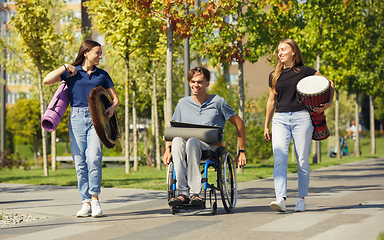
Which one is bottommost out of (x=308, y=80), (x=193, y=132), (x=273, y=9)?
(x=193, y=132)

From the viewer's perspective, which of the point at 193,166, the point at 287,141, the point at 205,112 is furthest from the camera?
the point at 205,112

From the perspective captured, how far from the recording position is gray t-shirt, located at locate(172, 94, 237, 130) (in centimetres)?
644

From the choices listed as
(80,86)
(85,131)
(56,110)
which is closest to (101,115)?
(85,131)

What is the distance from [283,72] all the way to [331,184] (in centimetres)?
437

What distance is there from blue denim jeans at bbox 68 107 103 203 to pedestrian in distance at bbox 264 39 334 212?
212 centimetres

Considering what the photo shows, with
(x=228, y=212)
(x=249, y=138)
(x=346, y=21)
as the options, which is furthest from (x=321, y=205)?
(x=249, y=138)

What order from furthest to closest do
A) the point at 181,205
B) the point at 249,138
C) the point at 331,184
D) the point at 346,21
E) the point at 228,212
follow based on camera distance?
the point at 249,138, the point at 346,21, the point at 331,184, the point at 228,212, the point at 181,205

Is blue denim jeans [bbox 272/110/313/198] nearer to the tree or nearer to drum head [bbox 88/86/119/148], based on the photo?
drum head [bbox 88/86/119/148]

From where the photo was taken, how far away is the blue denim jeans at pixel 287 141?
622cm

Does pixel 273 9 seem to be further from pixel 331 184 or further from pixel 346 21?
pixel 331 184

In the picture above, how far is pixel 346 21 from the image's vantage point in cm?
1780

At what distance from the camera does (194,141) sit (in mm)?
6027

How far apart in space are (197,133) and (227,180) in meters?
0.78

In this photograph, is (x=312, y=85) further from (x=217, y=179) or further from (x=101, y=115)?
(x=101, y=115)
